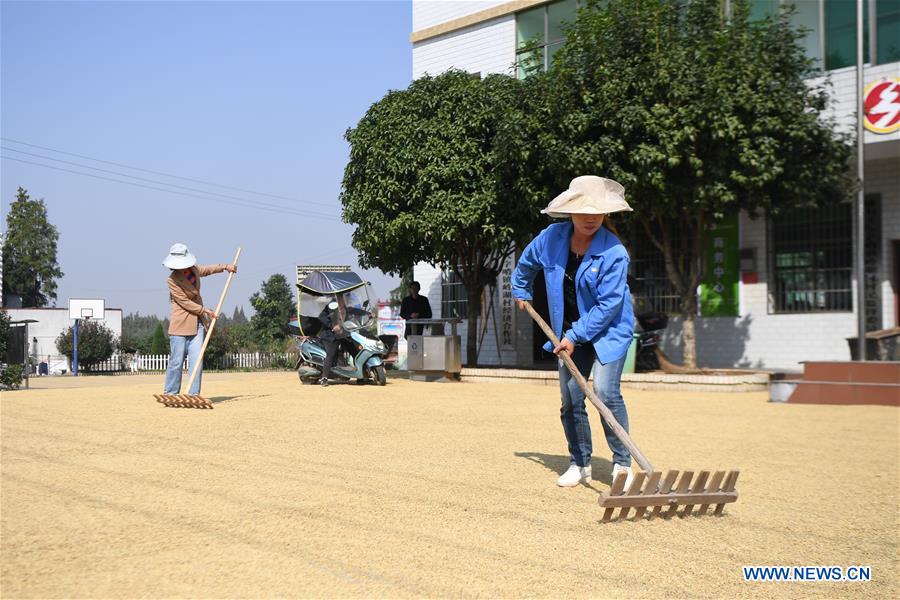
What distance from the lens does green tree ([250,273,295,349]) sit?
2244 inches

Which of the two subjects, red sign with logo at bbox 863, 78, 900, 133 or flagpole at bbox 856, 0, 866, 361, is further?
red sign with logo at bbox 863, 78, 900, 133

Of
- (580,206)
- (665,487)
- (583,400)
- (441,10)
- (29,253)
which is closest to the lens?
(665,487)

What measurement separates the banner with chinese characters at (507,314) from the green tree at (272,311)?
32.6 m

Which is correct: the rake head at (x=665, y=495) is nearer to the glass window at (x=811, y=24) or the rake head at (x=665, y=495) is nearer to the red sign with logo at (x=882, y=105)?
the red sign with logo at (x=882, y=105)

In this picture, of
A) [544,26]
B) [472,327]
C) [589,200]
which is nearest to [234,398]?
[589,200]

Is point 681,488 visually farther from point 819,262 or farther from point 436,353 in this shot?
point 819,262

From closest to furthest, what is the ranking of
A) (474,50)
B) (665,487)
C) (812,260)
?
(665,487) → (812,260) → (474,50)

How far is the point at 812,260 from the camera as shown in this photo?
1805cm

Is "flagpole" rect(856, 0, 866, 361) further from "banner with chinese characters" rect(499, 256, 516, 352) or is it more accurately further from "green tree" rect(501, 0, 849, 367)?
"banner with chinese characters" rect(499, 256, 516, 352)

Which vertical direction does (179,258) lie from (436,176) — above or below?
below

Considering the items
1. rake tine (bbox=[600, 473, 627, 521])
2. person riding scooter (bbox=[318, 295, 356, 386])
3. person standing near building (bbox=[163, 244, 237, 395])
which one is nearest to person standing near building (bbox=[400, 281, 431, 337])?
person riding scooter (bbox=[318, 295, 356, 386])

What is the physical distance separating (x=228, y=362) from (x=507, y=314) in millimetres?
17740

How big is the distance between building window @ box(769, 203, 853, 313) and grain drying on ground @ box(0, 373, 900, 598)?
8675mm

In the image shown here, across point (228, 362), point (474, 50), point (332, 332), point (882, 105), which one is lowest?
point (228, 362)
